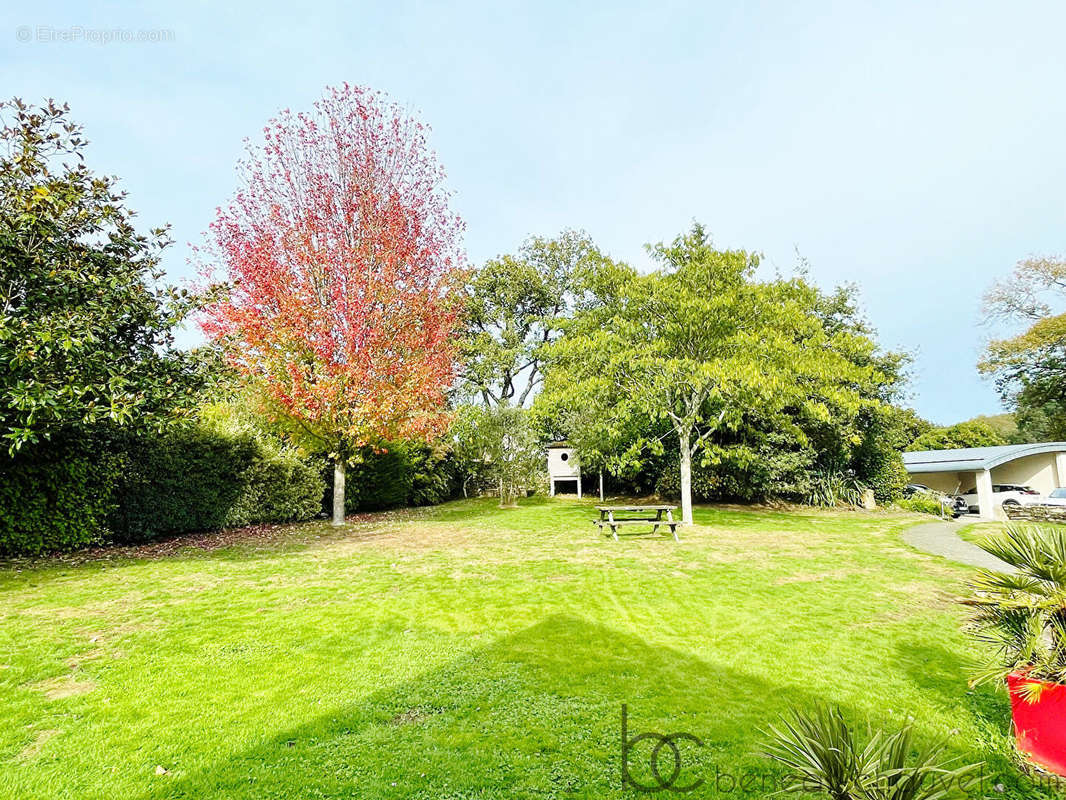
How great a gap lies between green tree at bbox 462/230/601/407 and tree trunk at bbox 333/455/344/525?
1633 cm

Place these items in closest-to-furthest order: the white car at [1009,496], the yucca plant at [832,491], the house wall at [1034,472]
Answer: the yucca plant at [832,491]
the white car at [1009,496]
the house wall at [1034,472]

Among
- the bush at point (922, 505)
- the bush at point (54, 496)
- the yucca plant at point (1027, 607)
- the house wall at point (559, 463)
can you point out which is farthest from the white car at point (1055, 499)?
the bush at point (54, 496)

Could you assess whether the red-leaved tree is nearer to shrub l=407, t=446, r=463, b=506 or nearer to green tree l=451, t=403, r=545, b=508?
shrub l=407, t=446, r=463, b=506

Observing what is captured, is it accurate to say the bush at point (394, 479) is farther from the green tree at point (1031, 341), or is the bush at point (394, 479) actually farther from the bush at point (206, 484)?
the green tree at point (1031, 341)

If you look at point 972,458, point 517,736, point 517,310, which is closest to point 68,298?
point 517,736

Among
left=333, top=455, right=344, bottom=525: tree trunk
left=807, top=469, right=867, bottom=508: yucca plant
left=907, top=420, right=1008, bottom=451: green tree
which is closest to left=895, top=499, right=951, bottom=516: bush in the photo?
left=807, top=469, right=867, bottom=508: yucca plant

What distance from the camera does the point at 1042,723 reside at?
280cm

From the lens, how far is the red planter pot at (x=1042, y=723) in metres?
2.72

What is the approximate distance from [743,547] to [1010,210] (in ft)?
58.8

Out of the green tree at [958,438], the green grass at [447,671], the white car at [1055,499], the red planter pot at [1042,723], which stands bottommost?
the white car at [1055,499]

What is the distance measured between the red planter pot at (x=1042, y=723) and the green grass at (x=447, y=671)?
19cm

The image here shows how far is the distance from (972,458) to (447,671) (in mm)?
24979

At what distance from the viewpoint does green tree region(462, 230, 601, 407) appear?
3091cm

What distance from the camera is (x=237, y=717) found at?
351 cm
